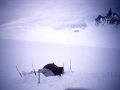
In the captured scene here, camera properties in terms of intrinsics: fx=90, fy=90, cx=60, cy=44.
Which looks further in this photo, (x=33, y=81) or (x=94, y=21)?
(x=94, y=21)

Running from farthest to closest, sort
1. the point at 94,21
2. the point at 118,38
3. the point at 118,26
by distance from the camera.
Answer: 1. the point at 94,21
2. the point at 118,26
3. the point at 118,38

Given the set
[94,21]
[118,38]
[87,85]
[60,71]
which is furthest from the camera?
[94,21]

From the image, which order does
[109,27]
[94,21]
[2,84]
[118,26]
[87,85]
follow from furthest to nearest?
[94,21] → [109,27] → [118,26] → [2,84] → [87,85]

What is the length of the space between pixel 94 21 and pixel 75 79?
250ft

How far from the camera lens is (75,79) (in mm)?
11109

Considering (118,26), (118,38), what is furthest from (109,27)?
(118,38)

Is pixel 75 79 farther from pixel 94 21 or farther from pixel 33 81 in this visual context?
pixel 94 21

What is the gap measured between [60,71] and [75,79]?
2.23 meters

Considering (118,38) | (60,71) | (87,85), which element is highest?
(118,38)

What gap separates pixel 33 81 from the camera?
10.6 meters

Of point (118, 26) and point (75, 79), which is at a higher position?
point (118, 26)

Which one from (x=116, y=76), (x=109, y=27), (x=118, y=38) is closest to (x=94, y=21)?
(x=109, y=27)

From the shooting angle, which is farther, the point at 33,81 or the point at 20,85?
the point at 33,81

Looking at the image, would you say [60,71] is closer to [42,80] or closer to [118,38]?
[42,80]
